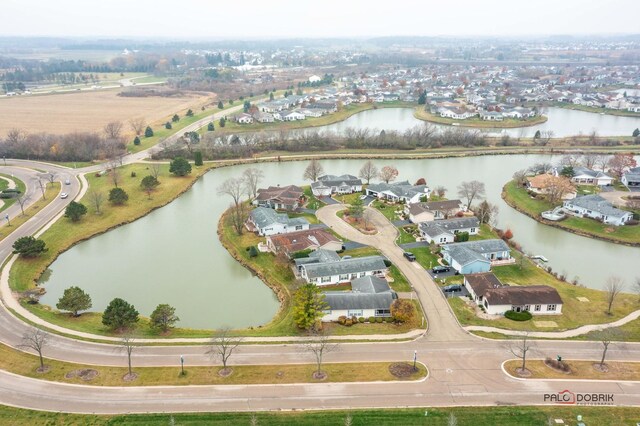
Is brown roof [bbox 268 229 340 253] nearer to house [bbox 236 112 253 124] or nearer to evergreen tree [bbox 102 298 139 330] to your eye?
evergreen tree [bbox 102 298 139 330]

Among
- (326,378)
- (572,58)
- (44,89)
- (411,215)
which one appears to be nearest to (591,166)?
(411,215)

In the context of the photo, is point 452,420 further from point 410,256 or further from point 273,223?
point 273,223

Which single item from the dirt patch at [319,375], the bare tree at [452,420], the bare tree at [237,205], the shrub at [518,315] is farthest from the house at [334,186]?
the bare tree at [452,420]

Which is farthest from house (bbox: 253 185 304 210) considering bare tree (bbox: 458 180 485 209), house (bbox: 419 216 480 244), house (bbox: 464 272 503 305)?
house (bbox: 464 272 503 305)

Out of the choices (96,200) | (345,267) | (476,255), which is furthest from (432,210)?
(96,200)

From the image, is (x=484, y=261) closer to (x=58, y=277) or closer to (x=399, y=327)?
(x=399, y=327)

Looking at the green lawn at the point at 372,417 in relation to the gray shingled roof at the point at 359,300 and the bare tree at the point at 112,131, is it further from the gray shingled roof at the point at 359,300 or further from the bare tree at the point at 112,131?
the bare tree at the point at 112,131
